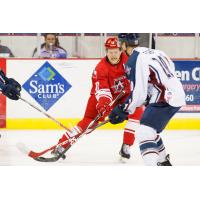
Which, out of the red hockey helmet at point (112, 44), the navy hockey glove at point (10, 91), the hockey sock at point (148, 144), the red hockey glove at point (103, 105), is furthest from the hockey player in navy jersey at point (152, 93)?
the navy hockey glove at point (10, 91)

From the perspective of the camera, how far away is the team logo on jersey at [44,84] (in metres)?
6.14

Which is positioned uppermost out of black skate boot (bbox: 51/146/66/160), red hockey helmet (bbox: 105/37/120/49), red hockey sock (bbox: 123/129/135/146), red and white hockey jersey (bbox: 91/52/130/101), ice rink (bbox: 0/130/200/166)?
red hockey helmet (bbox: 105/37/120/49)

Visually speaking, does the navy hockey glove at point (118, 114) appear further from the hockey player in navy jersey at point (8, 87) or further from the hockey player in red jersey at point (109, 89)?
the hockey player in navy jersey at point (8, 87)

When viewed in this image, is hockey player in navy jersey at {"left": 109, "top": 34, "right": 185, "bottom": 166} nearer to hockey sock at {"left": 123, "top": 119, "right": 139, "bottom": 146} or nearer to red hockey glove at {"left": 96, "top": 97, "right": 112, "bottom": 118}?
red hockey glove at {"left": 96, "top": 97, "right": 112, "bottom": 118}

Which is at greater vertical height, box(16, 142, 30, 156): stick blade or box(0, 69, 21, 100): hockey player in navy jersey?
box(0, 69, 21, 100): hockey player in navy jersey

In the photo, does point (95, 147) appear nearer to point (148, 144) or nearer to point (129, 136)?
point (129, 136)

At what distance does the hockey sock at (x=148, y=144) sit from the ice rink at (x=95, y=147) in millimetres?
714

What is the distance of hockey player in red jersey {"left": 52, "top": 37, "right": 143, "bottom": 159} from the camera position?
4.70 meters

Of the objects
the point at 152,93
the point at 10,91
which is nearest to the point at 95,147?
the point at 10,91

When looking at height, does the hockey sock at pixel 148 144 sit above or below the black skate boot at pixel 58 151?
above

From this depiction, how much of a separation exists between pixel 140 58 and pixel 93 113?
100cm

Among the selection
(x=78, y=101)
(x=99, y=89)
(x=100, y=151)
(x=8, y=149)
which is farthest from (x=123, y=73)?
(x=78, y=101)

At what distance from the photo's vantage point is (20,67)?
20.3 feet

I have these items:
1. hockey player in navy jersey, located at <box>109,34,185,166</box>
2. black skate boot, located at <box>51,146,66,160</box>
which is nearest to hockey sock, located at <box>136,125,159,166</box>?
hockey player in navy jersey, located at <box>109,34,185,166</box>
